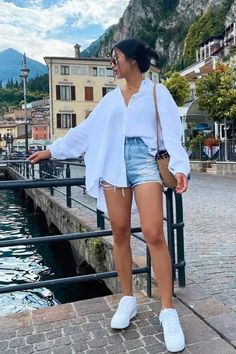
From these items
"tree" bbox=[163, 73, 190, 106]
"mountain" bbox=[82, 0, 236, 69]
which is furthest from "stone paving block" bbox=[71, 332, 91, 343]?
"mountain" bbox=[82, 0, 236, 69]

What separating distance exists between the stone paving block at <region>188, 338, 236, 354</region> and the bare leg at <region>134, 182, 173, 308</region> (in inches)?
17.0

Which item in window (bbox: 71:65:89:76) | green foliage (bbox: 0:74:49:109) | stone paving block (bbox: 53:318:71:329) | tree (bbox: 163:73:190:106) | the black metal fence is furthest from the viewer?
green foliage (bbox: 0:74:49:109)

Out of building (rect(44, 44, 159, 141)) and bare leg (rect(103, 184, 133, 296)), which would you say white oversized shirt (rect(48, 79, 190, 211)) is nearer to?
bare leg (rect(103, 184, 133, 296))

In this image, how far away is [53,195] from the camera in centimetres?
1082

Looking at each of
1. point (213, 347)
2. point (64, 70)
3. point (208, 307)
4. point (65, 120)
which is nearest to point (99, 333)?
point (213, 347)

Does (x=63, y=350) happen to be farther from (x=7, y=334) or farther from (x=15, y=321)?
(x=15, y=321)

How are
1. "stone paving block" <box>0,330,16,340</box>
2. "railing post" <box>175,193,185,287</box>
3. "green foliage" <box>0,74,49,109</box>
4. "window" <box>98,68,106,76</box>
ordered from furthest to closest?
"green foliage" <box>0,74,49,109</box> < "window" <box>98,68,106,76</box> < "railing post" <box>175,193,185,287</box> < "stone paving block" <box>0,330,16,340</box>

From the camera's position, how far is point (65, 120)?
43.7 metres

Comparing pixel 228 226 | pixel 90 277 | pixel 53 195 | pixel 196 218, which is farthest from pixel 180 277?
pixel 53 195

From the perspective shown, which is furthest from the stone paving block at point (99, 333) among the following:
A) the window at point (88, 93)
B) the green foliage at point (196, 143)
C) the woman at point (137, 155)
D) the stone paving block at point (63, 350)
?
the window at point (88, 93)

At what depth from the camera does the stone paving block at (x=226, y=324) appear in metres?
2.57

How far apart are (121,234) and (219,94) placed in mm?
16944

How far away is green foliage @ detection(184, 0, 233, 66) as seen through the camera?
82.3 m

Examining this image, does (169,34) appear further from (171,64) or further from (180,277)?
(180,277)
